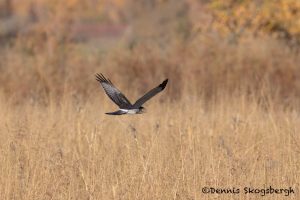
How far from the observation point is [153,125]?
6.29 meters

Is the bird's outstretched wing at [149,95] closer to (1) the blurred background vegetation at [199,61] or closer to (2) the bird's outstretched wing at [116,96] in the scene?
(2) the bird's outstretched wing at [116,96]

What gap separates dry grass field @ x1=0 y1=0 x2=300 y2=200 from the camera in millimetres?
4812

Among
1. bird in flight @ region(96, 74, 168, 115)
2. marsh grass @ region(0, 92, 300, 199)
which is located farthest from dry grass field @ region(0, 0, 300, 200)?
bird in flight @ region(96, 74, 168, 115)

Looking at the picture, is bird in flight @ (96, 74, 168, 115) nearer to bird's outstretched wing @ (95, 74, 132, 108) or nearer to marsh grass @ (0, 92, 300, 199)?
bird's outstretched wing @ (95, 74, 132, 108)

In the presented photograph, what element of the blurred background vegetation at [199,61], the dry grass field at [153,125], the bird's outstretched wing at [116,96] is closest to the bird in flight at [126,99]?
the bird's outstretched wing at [116,96]

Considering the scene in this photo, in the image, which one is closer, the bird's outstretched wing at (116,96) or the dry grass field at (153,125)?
the dry grass field at (153,125)

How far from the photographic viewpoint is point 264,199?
4.64m

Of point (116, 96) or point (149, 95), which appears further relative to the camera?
point (116, 96)

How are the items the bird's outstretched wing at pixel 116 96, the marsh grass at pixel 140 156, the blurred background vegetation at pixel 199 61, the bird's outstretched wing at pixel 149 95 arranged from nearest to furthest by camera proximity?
1. the marsh grass at pixel 140 156
2. the bird's outstretched wing at pixel 149 95
3. the bird's outstretched wing at pixel 116 96
4. the blurred background vegetation at pixel 199 61

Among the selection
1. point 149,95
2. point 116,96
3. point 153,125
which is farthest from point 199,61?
point 149,95

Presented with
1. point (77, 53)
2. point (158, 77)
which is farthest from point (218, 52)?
point (77, 53)

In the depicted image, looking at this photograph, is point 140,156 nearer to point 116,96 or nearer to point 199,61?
point 116,96

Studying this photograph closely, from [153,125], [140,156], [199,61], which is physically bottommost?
[140,156]

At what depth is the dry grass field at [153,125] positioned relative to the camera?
15.8 ft
